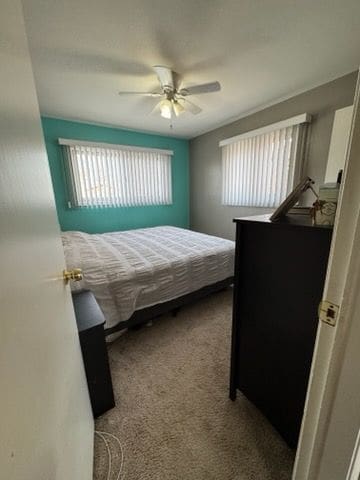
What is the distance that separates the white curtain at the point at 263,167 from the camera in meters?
2.48

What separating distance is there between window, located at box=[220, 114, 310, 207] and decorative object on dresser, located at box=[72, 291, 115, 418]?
106 inches

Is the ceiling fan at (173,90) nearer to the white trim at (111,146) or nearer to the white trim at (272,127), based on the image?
the white trim at (272,127)

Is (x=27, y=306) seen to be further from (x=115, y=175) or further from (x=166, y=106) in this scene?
(x=115, y=175)

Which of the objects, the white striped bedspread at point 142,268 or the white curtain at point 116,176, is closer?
the white striped bedspread at point 142,268

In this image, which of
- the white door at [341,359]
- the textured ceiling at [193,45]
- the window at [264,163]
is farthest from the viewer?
the window at [264,163]

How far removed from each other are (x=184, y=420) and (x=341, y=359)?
1.11 meters

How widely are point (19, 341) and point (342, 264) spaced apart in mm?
723

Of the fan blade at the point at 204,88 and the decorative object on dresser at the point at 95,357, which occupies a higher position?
the fan blade at the point at 204,88

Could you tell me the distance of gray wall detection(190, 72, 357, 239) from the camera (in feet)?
6.93

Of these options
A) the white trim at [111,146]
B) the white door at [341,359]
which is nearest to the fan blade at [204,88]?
the white door at [341,359]

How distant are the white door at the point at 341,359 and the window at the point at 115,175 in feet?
11.7

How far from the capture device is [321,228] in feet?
2.36

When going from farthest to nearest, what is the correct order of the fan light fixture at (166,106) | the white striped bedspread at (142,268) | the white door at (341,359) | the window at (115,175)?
1. the window at (115,175)
2. the fan light fixture at (166,106)
3. the white striped bedspread at (142,268)
4. the white door at (341,359)

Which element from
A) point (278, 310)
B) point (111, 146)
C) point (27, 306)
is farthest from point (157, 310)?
point (111, 146)
